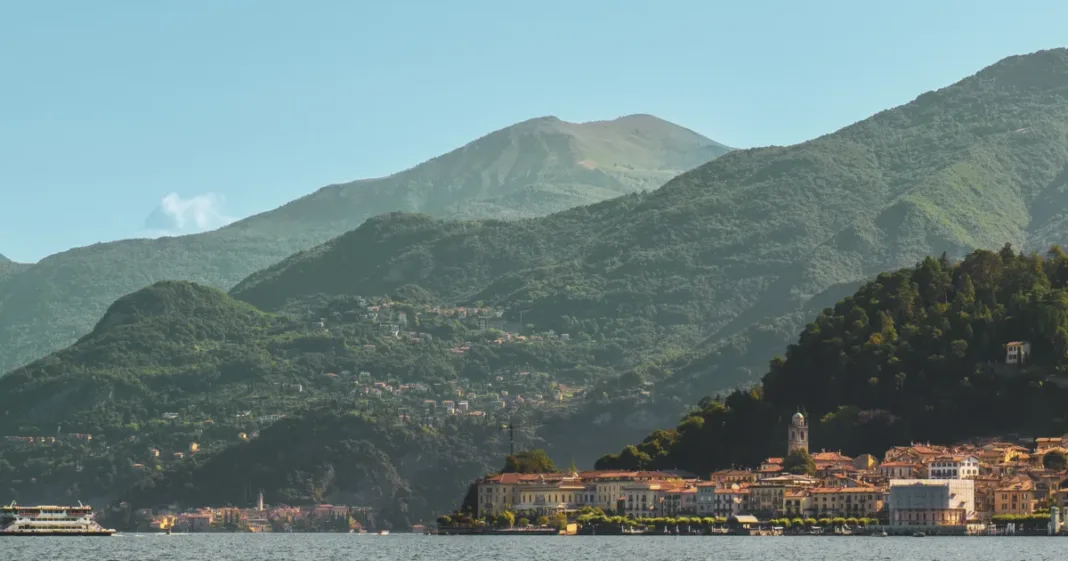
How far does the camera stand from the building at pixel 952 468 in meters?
171

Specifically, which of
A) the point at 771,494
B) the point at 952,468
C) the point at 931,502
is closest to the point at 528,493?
the point at 771,494

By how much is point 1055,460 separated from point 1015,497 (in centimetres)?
512

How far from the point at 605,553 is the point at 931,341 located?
183 ft

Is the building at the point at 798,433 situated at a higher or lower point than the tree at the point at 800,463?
higher

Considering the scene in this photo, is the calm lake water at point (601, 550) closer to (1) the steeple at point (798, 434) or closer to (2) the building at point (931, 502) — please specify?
(2) the building at point (931, 502)

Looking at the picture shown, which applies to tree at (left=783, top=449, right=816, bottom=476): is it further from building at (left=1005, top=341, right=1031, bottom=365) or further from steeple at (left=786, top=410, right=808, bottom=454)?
building at (left=1005, top=341, right=1031, bottom=365)

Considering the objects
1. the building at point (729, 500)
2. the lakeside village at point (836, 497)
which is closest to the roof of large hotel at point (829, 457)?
the lakeside village at point (836, 497)

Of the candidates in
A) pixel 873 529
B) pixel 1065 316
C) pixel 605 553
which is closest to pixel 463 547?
pixel 605 553

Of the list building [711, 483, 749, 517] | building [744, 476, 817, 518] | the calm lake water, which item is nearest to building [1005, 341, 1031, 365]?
building [744, 476, 817, 518]

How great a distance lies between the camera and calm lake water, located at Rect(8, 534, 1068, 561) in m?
139

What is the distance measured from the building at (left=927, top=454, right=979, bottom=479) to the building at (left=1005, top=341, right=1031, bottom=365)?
1715 cm

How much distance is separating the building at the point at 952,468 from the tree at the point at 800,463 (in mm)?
11075

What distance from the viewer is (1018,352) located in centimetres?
18938

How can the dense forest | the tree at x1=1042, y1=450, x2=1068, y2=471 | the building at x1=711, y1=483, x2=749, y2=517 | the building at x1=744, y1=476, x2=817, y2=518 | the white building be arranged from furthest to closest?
the dense forest < the white building < the building at x1=711, y1=483, x2=749, y2=517 < the building at x1=744, y1=476, x2=817, y2=518 < the tree at x1=1042, y1=450, x2=1068, y2=471
